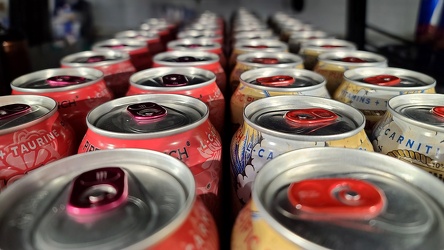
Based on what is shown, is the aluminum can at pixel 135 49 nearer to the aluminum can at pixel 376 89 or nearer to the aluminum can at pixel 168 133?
the aluminum can at pixel 168 133

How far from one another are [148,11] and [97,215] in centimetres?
509

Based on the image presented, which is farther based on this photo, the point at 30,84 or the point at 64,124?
the point at 30,84

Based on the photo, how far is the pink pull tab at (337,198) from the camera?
575 millimetres

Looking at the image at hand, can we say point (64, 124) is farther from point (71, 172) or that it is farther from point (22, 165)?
point (71, 172)

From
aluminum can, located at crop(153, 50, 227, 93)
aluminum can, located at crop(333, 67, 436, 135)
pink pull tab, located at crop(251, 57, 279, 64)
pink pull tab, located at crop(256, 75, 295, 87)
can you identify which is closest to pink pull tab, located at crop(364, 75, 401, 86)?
aluminum can, located at crop(333, 67, 436, 135)

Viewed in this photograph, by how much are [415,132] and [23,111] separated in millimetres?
938

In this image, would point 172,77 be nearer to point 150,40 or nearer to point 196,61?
point 196,61

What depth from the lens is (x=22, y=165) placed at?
0.86 meters

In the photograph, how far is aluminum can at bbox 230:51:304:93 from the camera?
4.62 ft

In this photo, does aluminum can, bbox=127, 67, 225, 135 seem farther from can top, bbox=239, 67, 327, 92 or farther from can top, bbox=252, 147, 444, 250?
can top, bbox=252, 147, 444, 250

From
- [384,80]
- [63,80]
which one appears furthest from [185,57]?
[384,80]

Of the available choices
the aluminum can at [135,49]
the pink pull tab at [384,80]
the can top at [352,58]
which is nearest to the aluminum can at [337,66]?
the can top at [352,58]

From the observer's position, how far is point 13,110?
39.1 inches

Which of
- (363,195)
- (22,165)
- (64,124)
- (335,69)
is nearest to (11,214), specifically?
(22,165)
